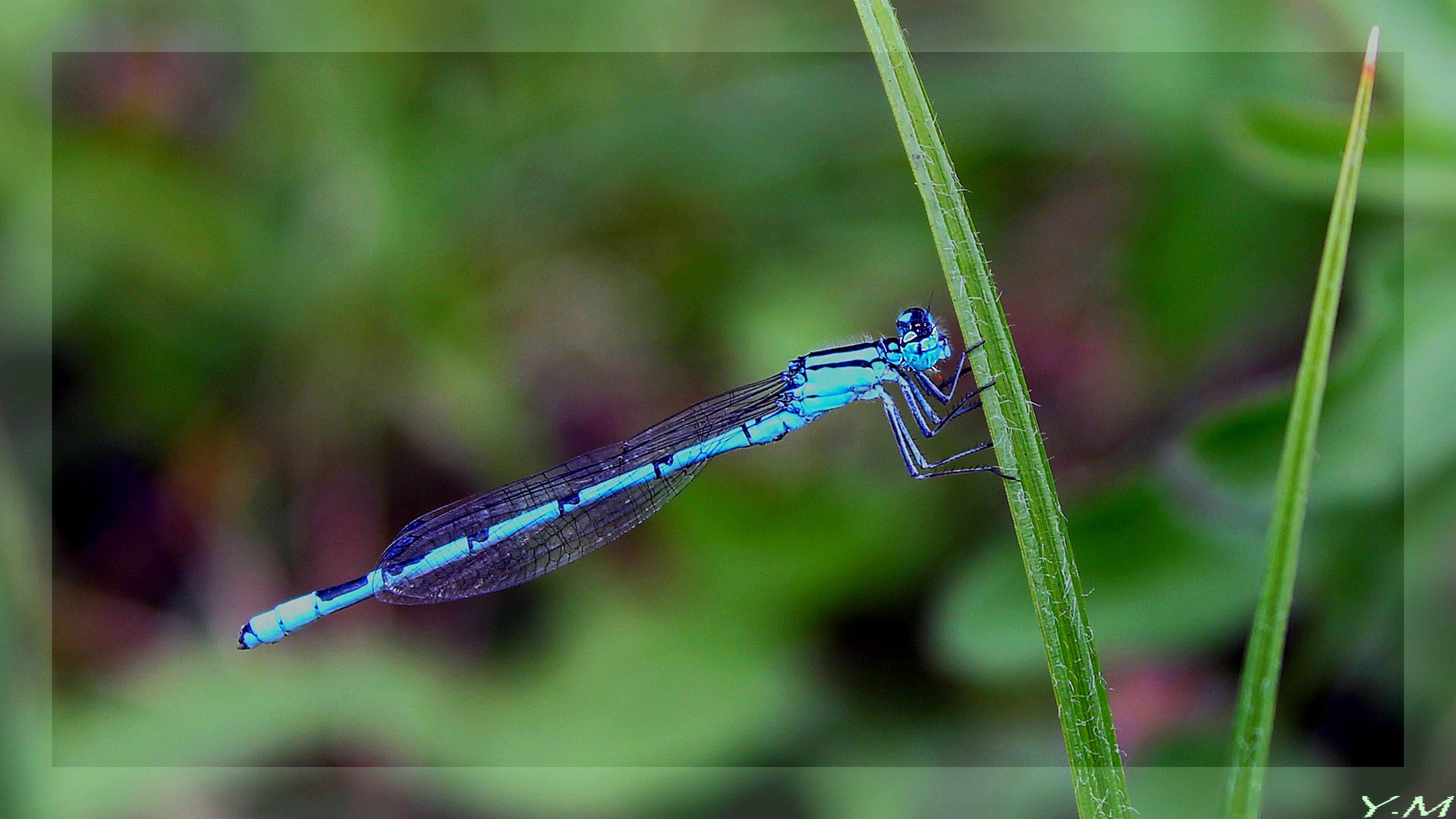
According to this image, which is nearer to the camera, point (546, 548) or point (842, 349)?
point (842, 349)

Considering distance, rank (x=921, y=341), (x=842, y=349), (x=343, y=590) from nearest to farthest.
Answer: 1. (x=921, y=341)
2. (x=842, y=349)
3. (x=343, y=590)

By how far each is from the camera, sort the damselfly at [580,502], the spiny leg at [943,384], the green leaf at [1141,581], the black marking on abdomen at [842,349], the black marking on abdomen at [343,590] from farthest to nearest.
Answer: the black marking on abdomen at [343,590] < the damselfly at [580,502] < the black marking on abdomen at [842,349] < the green leaf at [1141,581] < the spiny leg at [943,384]

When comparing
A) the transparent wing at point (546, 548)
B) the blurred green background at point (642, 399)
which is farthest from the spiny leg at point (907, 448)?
the transparent wing at point (546, 548)

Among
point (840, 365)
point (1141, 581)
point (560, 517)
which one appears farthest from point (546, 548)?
point (1141, 581)

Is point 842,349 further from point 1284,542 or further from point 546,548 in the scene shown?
point 1284,542

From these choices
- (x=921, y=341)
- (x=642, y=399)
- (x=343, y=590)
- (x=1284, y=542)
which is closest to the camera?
(x=1284, y=542)

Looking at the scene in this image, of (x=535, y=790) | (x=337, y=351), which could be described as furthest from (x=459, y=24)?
(x=535, y=790)

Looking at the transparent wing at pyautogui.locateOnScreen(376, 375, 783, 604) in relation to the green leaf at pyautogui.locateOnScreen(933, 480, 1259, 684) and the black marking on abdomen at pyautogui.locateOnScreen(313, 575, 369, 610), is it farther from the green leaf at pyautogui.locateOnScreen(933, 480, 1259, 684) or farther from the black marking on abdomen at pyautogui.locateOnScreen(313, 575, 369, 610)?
the green leaf at pyautogui.locateOnScreen(933, 480, 1259, 684)

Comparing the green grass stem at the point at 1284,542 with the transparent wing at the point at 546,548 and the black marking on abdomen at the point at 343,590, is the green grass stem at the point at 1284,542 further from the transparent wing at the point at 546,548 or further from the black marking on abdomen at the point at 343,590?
the black marking on abdomen at the point at 343,590
